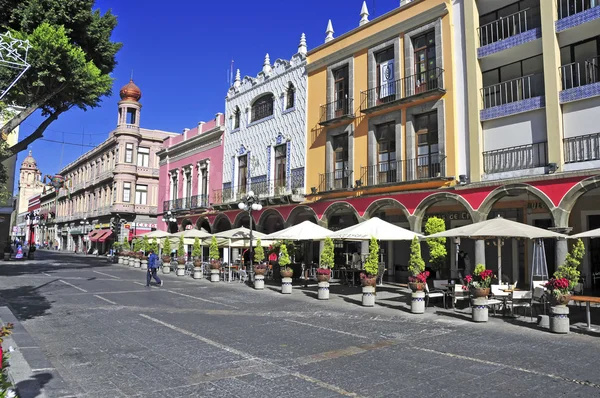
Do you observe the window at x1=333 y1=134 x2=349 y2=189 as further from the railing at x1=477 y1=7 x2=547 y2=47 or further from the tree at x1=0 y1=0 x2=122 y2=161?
the tree at x1=0 y1=0 x2=122 y2=161

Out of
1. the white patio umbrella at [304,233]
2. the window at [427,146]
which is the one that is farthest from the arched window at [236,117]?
the window at [427,146]

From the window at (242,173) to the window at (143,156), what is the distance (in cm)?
2269

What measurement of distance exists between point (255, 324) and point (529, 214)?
12.4 metres

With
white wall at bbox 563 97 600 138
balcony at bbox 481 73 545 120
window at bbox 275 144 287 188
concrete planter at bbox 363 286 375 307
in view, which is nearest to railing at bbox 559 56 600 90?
white wall at bbox 563 97 600 138

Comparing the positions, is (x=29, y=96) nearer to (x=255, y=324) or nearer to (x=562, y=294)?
(x=255, y=324)

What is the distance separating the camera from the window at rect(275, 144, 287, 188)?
25766 millimetres

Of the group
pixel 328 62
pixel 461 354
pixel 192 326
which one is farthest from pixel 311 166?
pixel 461 354

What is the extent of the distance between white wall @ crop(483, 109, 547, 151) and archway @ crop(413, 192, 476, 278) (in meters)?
2.37

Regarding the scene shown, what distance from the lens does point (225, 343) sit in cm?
808

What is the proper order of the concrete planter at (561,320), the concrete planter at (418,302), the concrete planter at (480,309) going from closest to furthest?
1. the concrete planter at (561,320)
2. the concrete planter at (480,309)
3. the concrete planter at (418,302)

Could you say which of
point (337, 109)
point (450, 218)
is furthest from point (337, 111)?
point (450, 218)

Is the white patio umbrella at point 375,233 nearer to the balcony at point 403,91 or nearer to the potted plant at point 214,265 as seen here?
the balcony at point 403,91

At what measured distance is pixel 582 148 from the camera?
1394 centimetres

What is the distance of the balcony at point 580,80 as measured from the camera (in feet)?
45.6
